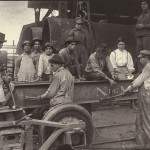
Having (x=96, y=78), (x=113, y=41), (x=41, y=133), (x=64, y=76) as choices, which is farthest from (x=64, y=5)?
(x=41, y=133)

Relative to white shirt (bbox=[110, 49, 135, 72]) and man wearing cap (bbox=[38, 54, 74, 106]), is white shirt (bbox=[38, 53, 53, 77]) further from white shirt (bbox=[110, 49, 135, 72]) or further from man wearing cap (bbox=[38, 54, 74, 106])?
white shirt (bbox=[110, 49, 135, 72])

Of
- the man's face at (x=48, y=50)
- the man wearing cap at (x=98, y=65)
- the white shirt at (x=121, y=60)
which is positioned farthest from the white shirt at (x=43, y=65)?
the white shirt at (x=121, y=60)

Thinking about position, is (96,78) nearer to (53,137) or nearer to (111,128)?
(111,128)

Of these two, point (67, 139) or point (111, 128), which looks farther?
point (111, 128)

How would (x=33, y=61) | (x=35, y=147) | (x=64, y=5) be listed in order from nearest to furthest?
(x=35, y=147) → (x=33, y=61) → (x=64, y=5)

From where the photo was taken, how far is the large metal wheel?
6457mm

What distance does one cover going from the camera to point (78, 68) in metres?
8.11

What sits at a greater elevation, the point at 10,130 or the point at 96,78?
the point at 96,78

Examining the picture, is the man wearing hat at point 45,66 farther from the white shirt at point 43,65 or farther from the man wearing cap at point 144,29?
the man wearing cap at point 144,29

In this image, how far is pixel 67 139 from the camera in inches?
237

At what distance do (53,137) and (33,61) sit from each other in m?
3.68

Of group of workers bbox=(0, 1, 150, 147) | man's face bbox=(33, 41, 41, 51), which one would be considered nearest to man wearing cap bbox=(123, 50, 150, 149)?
group of workers bbox=(0, 1, 150, 147)

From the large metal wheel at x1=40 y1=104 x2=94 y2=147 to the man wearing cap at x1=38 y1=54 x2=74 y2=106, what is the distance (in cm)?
23

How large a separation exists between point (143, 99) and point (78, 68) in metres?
1.85
